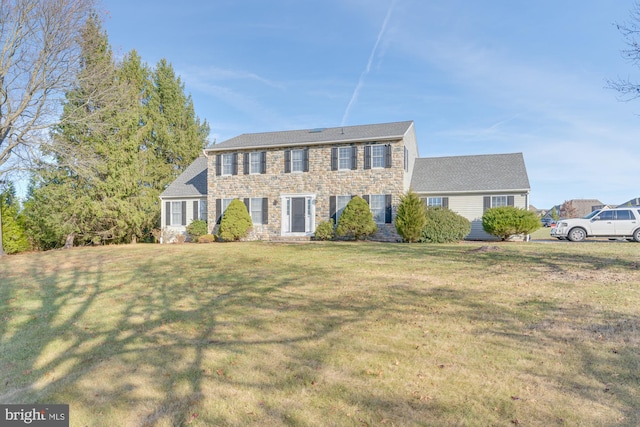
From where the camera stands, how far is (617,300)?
19.2 feet

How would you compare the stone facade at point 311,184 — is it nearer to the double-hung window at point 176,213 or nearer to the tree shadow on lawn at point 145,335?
the double-hung window at point 176,213

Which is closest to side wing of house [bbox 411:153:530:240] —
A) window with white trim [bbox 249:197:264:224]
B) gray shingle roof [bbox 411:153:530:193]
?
gray shingle roof [bbox 411:153:530:193]

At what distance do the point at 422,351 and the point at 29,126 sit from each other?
19.7m

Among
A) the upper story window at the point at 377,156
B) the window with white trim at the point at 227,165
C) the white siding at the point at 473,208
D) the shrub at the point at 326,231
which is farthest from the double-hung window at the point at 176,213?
the white siding at the point at 473,208

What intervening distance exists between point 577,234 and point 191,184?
21819 mm

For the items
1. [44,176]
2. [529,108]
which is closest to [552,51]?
[529,108]

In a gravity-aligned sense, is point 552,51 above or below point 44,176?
above

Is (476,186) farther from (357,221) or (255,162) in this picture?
(255,162)

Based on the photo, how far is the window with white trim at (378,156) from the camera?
1831 cm

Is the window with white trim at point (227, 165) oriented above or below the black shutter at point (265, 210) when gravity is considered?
above

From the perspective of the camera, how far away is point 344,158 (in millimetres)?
18938

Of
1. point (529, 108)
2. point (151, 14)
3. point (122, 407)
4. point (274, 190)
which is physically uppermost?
point (151, 14)

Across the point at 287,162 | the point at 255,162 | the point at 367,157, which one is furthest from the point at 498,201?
the point at 255,162

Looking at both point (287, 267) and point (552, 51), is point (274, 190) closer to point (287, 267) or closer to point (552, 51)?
point (287, 267)
